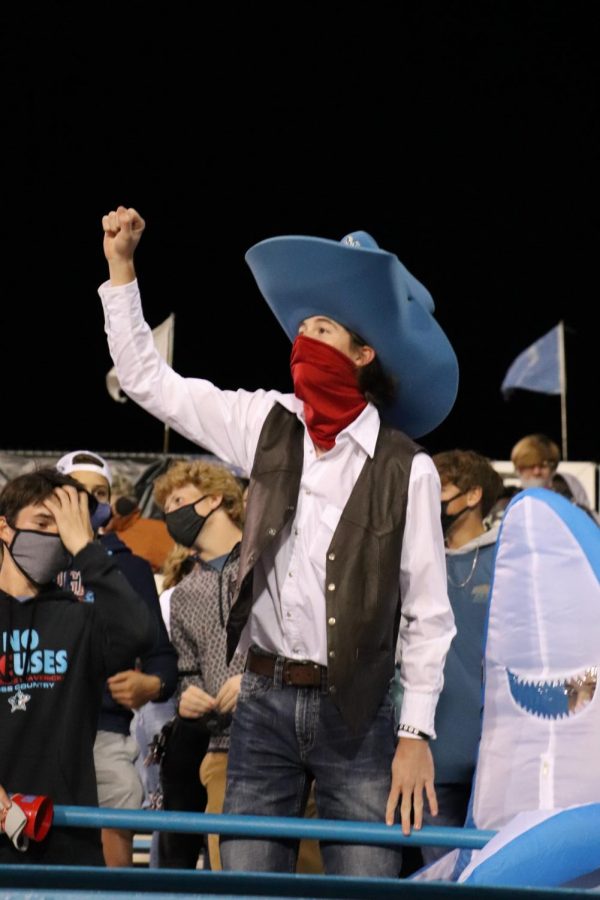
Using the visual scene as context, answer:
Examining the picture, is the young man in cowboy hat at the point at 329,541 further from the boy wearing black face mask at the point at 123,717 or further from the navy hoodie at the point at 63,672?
the boy wearing black face mask at the point at 123,717

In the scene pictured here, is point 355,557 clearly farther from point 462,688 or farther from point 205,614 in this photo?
point 205,614

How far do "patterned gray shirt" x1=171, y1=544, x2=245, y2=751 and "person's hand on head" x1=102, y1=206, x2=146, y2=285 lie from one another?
4.76 feet

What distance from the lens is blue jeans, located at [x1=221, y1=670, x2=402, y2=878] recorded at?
2.91 meters

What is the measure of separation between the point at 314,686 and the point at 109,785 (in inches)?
53.1

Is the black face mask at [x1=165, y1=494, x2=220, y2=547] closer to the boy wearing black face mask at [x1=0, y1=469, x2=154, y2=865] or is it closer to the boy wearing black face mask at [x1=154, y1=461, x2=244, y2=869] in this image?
the boy wearing black face mask at [x1=154, y1=461, x2=244, y2=869]

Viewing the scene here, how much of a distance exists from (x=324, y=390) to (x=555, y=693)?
2.73 feet

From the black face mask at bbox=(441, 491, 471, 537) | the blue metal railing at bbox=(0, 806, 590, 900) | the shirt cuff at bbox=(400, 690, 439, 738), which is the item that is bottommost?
the shirt cuff at bbox=(400, 690, 439, 738)

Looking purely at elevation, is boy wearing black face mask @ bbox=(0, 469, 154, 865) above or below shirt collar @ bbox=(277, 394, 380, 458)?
below

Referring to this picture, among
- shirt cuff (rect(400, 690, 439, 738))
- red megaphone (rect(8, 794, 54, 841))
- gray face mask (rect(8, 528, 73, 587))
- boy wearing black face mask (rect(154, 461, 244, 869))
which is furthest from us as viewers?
boy wearing black face mask (rect(154, 461, 244, 869))

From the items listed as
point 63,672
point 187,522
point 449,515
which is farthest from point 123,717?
point 449,515

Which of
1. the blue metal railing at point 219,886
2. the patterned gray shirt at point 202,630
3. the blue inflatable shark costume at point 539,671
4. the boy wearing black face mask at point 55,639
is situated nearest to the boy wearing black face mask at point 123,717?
the patterned gray shirt at point 202,630

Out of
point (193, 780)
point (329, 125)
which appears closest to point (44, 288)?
point (329, 125)

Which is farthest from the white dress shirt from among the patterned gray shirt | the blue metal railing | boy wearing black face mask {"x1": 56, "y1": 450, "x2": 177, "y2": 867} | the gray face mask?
the blue metal railing

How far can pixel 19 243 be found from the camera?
83.3 ft
